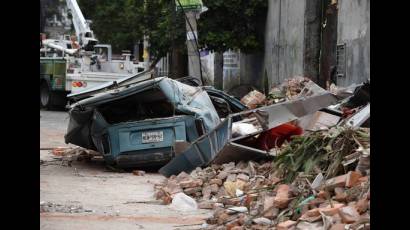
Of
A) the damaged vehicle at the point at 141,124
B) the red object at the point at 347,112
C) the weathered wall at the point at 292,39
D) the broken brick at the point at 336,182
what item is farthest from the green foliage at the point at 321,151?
the weathered wall at the point at 292,39

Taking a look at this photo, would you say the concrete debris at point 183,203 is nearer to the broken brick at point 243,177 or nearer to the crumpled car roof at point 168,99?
the broken brick at point 243,177

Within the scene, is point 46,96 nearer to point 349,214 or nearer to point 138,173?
point 138,173

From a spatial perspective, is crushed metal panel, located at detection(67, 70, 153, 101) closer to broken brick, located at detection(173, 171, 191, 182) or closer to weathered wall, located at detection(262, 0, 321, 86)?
broken brick, located at detection(173, 171, 191, 182)

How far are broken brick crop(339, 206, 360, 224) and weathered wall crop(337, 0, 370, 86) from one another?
797cm

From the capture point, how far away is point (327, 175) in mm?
7168

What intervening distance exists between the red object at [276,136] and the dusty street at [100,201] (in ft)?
5.25

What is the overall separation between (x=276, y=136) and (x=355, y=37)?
5.44 meters

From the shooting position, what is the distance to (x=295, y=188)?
718 cm

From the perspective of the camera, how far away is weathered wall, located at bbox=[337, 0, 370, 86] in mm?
14016

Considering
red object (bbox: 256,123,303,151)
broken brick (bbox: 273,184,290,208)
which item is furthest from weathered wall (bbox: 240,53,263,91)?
broken brick (bbox: 273,184,290,208)

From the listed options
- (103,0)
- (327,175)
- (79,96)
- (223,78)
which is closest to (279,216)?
(327,175)

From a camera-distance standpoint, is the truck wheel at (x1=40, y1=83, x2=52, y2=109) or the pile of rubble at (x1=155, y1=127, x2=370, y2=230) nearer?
the pile of rubble at (x1=155, y1=127, x2=370, y2=230)

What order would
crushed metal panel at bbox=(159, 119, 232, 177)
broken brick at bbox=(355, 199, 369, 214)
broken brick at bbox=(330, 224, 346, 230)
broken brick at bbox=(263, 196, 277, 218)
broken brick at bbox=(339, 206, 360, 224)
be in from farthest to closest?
crushed metal panel at bbox=(159, 119, 232, 177), broken brick at bbox=(263, 196, 277, 218), broken brick at bbox=(355, 199, 369, 214), broken brick at bbox=(339, 206, 360, 224), broken brick at bbox=(330, 224, 346, 230)
